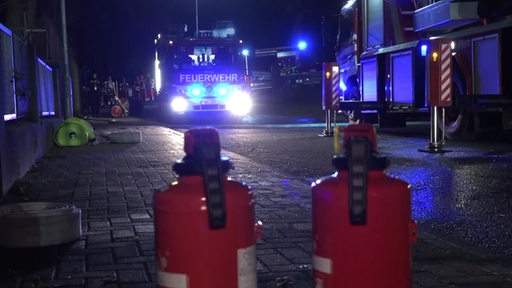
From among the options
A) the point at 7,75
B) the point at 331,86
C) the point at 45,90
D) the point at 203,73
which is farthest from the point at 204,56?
the point at 7,75

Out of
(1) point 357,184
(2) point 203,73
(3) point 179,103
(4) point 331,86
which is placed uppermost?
(2) point 203,73

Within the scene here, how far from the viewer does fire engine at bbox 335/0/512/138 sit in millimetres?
11352

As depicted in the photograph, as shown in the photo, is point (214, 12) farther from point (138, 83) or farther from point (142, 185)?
point (142, 185)

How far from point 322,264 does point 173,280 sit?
2.12 feet

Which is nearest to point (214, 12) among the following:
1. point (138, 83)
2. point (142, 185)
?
point (138, 83)

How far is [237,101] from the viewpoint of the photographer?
2483 centimetres

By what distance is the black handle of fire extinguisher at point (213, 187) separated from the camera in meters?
2.59

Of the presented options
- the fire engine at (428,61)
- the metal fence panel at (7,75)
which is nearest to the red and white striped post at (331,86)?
the fire engine at (428,61)

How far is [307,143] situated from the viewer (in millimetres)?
14281

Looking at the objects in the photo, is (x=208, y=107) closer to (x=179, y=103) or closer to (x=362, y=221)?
(x=179, y=103)

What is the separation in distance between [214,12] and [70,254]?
4870 centimetres

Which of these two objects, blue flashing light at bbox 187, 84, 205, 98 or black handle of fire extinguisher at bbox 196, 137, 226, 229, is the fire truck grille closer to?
blue flashing light at bbox 187, 84, 205, 98

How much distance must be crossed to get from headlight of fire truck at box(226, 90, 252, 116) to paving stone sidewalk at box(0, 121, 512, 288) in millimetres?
14326

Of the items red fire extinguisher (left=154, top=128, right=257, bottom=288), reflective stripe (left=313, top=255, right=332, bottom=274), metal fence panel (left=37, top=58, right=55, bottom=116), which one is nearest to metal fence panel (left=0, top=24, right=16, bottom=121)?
metal fence panel (left=37, top=58, right=55, bottom=116)
